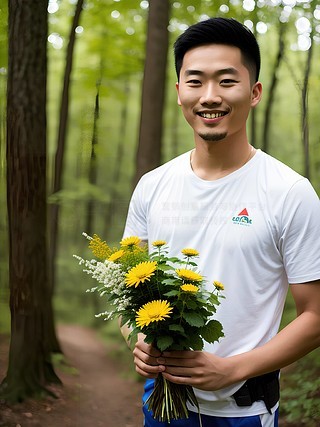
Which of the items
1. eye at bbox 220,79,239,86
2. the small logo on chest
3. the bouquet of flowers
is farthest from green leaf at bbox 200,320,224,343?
eye at bbox 220,79,239,86

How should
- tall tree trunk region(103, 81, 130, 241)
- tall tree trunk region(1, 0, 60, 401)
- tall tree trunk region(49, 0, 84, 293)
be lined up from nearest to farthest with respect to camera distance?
tall tree trunk region(1, 0, 60, 401) < tall tree trunk region(49, 0, 84, 293) < tall tree trunk region(103, 81, 130, 241)

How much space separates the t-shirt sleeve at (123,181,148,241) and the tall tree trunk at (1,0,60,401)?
6.81 ft

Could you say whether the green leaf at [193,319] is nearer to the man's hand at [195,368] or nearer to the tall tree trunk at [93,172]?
the man's hand at [195,368]

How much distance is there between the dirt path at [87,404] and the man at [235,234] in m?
2.39

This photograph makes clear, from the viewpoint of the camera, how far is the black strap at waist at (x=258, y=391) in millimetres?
1708

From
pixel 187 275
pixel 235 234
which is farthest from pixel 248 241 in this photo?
pixel 187 275

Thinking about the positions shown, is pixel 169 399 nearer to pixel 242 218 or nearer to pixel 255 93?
pixel 242 218

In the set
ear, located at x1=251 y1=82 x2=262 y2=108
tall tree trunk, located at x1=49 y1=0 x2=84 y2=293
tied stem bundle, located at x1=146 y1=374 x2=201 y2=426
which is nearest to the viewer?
tied stem bundle, located at x1=146 y1=374 x2=201 y2=426

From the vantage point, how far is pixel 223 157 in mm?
1856

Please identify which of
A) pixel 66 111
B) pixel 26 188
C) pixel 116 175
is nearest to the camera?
pixel 26 188

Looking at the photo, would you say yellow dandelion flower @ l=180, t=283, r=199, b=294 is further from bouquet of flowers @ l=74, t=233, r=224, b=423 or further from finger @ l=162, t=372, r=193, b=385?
finger @ l=162, t=372, r=193, b=385

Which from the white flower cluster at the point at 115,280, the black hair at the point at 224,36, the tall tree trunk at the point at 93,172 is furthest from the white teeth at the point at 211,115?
the tall tree trunk at the point at 93,172

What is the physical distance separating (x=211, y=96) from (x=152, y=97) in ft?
13.0

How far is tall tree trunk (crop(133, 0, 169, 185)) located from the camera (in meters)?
5.55
